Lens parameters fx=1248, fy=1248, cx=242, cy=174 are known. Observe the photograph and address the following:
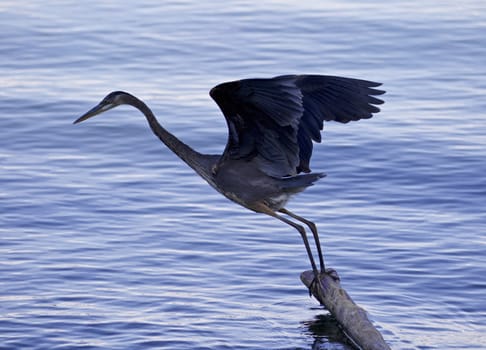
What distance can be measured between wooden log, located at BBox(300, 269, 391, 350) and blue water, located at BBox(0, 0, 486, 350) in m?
0.78

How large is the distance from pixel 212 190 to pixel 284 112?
167 inches

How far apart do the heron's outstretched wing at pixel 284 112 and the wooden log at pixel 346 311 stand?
0.90 m

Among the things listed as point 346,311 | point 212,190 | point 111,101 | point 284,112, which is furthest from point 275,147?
point 212,190

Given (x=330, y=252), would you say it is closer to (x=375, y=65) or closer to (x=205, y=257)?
(x=205, y=257)

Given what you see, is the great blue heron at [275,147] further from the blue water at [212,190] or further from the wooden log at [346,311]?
the blue water at [212,190]

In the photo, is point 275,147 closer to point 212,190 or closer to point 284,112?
point 284,112

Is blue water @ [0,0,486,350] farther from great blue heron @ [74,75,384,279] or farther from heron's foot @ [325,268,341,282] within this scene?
great blue heron @ [74,75,384,279]

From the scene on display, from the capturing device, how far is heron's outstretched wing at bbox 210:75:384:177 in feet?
26.7

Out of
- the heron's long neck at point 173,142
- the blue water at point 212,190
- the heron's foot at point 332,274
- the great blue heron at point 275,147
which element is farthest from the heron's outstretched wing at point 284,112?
the blue water at point 212,190

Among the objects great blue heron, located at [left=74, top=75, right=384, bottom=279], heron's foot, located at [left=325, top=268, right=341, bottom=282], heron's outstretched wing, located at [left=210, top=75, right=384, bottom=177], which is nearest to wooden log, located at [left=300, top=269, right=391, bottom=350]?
heron's foot, located at [left=325, top=268, right=341, bottom=282]

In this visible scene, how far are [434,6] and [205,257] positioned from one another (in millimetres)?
8705

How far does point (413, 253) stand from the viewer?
1077 centimetres

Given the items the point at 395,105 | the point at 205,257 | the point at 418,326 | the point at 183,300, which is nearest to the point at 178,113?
the point at 395,105

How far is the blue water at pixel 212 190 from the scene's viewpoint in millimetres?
9602
